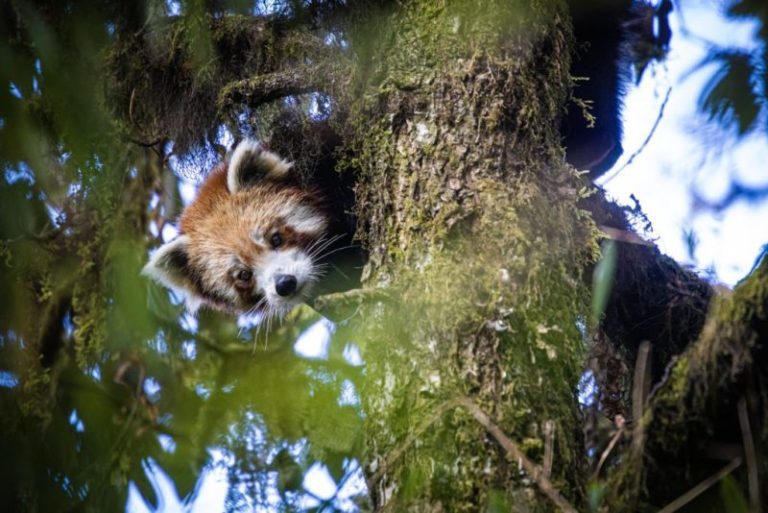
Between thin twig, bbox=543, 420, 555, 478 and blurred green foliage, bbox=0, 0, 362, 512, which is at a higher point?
blurred green foliage, bbox=0, 0, 362, 512

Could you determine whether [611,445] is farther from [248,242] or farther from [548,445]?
[248,242]

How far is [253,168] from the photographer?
410 centimetres

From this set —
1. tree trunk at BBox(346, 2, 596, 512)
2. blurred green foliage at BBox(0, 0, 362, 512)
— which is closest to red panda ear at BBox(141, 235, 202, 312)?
blurred green foliage at BBox(0, 0, 362, 512)

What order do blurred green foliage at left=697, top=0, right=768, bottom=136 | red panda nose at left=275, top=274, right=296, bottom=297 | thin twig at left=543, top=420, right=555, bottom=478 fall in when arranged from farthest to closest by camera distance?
red panda nose at left=275, top=274, right=296, bottom=297 < thin twig at left=543, top=420, right=555, bottom=478 < blurred green foliage at left=697, top=0, right=768, bottom=136

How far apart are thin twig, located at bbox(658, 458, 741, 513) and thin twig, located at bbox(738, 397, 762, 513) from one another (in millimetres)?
40

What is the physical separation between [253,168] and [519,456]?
2516 mm

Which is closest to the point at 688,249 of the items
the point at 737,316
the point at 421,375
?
the point at 737,316

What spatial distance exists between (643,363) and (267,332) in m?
2.40

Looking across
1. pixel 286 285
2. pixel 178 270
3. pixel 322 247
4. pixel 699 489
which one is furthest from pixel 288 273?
pixel 699 489

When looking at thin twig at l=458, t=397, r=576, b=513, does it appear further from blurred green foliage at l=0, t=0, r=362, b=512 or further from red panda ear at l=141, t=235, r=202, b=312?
red panda ear at l=141, t=235, r=202, b=312

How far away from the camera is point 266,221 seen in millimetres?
4230

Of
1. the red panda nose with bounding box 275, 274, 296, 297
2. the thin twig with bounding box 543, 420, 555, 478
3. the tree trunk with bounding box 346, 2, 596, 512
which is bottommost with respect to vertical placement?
the thin twig with bounding box 543, 420, 555, 478

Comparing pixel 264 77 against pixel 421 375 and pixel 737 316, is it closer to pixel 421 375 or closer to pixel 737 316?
pixel 421 375

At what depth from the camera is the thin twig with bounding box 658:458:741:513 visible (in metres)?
1.84
